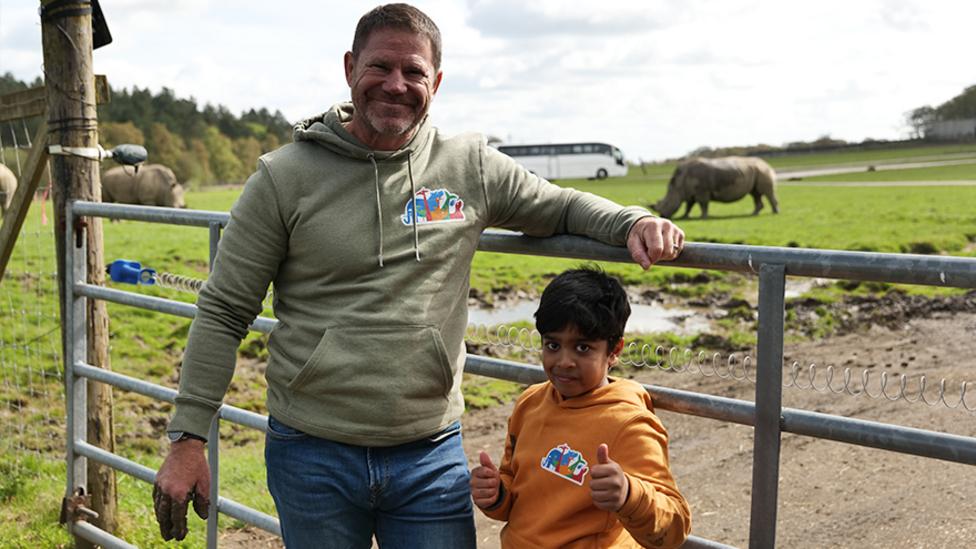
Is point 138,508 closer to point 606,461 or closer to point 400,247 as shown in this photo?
point 400,247

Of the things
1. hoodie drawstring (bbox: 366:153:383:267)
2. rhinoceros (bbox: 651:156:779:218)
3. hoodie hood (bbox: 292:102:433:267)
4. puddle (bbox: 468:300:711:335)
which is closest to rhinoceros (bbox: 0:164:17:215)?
hoodie hood (bbox: 292:102:433:267)

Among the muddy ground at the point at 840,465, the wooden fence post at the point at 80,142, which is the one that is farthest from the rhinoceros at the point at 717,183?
the wooden fence post at the point at 80,142

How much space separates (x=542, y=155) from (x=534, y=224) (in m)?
72.0

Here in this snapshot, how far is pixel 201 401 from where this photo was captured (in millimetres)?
2557

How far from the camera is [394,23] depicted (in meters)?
2.43

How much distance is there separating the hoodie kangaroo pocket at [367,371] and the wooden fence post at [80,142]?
8.81 ft

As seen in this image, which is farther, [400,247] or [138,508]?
[138,508]

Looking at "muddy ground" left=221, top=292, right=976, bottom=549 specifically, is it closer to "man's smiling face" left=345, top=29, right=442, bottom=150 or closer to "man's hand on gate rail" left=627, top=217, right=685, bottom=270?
"man's hand on gate rail" left=627, top=217, right=685, bottom=270

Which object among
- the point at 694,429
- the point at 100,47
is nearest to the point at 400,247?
the point at 100,47

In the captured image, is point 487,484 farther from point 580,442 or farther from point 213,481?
point 213,481

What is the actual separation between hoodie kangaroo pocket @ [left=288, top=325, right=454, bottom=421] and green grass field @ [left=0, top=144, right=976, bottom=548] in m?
2.87

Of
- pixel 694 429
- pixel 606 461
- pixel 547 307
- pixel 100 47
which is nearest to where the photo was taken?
pixel 606 461

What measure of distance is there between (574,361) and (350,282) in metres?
0.57

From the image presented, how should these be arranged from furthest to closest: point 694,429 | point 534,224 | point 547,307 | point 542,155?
point 542,155, point 694,429, point 534,224, point 547,307
